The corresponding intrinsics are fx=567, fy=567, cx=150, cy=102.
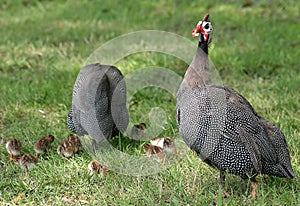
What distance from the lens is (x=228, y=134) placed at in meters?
3.32

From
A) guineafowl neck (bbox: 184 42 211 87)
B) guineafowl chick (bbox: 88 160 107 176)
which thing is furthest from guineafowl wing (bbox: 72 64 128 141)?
guineafowl neck (bbox: 184 42 211 87)

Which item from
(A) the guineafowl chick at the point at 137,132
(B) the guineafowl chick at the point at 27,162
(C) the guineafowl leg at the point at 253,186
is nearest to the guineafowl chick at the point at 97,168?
(B) the guineafowl chick at the point at 27,162

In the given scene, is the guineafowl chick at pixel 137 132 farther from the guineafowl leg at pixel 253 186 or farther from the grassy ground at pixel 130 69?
the guineafowl leg at pixel 253 186

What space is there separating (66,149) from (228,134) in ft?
4.29

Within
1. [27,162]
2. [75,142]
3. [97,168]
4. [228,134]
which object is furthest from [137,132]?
[228,134]

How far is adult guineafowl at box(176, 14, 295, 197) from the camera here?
332 centimetres

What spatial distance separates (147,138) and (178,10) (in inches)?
148

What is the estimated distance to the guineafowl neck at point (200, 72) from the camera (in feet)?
11.6

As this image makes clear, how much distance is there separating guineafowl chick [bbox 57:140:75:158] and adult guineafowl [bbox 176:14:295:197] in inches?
37.6

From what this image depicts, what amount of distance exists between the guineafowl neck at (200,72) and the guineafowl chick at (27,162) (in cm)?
123

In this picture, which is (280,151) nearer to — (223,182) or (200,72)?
(223,182)

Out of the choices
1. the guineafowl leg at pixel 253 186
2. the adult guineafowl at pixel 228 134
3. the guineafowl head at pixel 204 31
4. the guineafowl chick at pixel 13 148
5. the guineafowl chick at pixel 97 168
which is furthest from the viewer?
the guineafowl chick at pixel 13 148

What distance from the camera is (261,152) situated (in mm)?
3348

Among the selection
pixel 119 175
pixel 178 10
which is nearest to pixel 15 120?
pixel 119 175
